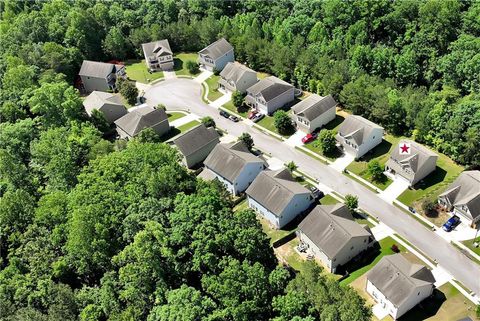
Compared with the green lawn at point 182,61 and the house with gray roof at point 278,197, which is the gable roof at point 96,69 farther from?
the house with gray roof at point 278,197

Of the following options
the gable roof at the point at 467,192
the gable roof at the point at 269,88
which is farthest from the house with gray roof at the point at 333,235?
the gable roof at the point at 269,88

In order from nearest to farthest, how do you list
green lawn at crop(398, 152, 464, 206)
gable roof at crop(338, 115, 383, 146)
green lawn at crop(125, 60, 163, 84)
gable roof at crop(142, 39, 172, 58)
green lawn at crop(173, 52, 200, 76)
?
green lawn at crop(398, 152, 464, 206), gable roof at crop(338, 115, 383, 146), green lawn at crop(125, 60, 163, 84), green lawn at crop(173, 52, 200, 76), gable roof at crop(142, 39, 172, 58)

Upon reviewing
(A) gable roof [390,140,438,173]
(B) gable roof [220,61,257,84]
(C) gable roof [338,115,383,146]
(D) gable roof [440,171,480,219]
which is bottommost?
(B) gable roof [220,61,257,84]

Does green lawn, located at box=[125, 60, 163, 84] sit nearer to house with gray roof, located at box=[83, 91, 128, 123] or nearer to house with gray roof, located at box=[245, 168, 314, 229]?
house with gray roof, located at box=[83, 91, 128, 123]

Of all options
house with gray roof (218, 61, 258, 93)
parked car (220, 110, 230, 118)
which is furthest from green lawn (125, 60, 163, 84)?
parked car (220, 110, 230, 118)

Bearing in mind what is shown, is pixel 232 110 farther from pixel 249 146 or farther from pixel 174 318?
pixel 174 318

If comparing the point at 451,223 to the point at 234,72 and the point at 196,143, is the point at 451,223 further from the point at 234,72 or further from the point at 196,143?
the point at 234,72
